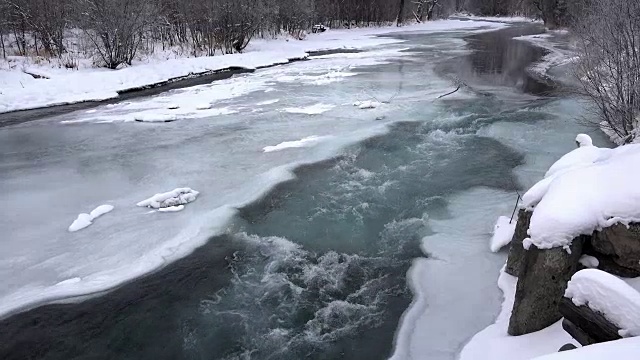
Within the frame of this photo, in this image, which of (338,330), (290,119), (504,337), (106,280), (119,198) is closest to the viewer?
(504,337)

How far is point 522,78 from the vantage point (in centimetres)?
1992

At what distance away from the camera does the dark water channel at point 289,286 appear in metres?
5.00

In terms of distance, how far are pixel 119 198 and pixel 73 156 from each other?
3.50 m

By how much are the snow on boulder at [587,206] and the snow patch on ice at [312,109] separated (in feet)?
34.0

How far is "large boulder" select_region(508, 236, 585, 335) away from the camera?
4262 mm

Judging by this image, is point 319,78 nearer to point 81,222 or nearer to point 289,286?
point 81,222

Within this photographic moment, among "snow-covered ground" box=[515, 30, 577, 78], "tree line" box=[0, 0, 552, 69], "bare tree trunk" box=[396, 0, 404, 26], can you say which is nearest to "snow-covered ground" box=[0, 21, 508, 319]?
"tree line" box=[0, 0, 552, 69]

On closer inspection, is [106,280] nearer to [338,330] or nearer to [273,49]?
[338,330]

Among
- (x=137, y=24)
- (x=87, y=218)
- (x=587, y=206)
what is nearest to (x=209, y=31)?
(x=137, y=24)

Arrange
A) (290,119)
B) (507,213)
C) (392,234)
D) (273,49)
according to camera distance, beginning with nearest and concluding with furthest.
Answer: (392,234) < (507,213) < (290,119) < (273,49)

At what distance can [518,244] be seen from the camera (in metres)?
5.65

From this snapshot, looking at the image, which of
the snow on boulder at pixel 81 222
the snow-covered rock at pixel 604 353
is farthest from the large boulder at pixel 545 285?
the snow on boulder at pixel 81 222

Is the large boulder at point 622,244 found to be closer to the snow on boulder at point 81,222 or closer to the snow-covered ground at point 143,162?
the snow-covered ground at point 143,162

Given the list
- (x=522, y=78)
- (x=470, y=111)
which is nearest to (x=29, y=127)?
(x=470, y=111)
